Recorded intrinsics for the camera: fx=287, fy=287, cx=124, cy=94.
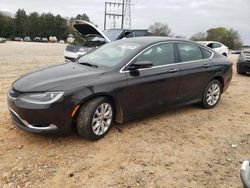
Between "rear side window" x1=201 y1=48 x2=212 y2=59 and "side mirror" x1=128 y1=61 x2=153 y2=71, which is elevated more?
"rear side window" x1=201 y1=48 x2=212 y2=59

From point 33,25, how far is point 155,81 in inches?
3540

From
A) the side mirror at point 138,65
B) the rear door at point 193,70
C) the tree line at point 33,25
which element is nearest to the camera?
the side mirror at point 138,65

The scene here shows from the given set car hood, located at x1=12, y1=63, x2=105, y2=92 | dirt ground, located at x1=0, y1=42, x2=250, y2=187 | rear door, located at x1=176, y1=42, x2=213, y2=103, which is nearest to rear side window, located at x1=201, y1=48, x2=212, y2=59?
rear door, located at x1=176, y1=42, x2=213, y2=103

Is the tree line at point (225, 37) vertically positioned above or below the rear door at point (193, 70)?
above

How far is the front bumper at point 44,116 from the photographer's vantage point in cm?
366

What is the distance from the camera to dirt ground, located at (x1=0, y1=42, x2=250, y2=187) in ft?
10.8

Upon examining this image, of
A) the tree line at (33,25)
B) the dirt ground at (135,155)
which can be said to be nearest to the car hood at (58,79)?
the dirt ground at (135,155)

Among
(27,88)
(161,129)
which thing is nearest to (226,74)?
(161,129)

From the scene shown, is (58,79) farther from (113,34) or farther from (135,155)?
(113,34)

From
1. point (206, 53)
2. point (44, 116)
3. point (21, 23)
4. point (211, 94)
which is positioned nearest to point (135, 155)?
point (44, 116)

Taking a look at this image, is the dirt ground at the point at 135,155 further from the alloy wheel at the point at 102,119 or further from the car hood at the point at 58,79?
the car hood at the point at 58,79

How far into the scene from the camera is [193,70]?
5418mm

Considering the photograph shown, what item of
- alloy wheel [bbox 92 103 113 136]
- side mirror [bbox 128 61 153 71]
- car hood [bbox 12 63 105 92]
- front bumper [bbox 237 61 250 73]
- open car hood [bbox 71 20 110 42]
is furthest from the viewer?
front bumper [bbox 237 61 250 73]

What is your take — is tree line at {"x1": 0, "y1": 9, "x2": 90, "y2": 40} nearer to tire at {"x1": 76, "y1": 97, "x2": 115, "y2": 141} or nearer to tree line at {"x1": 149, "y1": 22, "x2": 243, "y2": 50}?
tree line at {"x1": 149, "y1": 22, "x2": 243, "y2": 50}
